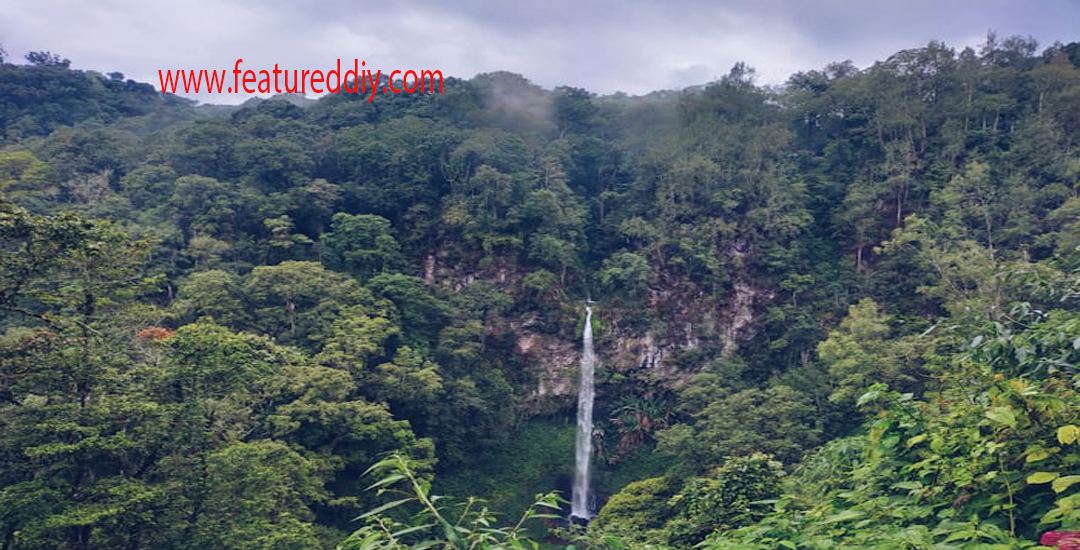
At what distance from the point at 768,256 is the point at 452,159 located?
1019 centimetres

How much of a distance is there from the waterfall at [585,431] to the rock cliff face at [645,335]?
0.70 feet

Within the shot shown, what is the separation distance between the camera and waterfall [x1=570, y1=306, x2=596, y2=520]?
642 inches

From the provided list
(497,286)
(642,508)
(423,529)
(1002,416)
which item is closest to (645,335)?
(497,286)

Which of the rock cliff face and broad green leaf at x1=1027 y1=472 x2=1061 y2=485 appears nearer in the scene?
broad green leaf at x1=1027 y1=472 x2=1061 y2=485

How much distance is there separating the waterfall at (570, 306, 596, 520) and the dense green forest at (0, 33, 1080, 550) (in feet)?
1.15

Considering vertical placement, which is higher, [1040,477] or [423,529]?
[1040,477]

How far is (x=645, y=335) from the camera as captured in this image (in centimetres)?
1814

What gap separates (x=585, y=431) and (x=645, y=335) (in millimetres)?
3401

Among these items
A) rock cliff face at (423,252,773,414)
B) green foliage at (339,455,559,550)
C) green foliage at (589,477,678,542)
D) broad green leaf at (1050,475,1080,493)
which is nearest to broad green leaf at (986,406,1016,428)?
broad green leaf at (1050,475,1080,493)

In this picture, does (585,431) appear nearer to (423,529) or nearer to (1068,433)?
(1068,433)

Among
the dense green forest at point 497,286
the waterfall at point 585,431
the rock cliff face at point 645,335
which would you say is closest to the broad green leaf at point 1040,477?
the dense green forest at point 497,286

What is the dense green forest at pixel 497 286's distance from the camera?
763 cm

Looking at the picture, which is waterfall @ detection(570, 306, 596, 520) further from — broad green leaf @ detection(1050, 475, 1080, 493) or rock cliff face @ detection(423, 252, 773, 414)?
broad green leaf @ detection(1050, 475, 1080, 493)

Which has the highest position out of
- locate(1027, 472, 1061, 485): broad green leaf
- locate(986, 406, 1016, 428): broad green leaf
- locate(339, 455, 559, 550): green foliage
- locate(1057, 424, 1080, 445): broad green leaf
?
locate(986, 406, 1016, 428): broad green leaf
